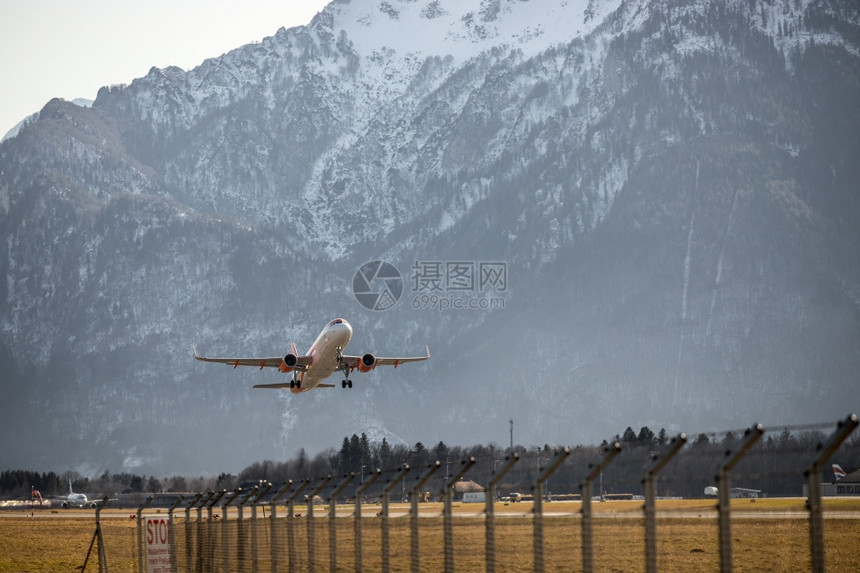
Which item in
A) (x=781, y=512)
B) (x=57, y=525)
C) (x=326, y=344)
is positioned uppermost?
(x=326, y=344)

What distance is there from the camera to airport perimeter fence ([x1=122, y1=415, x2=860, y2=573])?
90.7 feet

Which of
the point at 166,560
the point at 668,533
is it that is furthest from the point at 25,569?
the point at 668,533

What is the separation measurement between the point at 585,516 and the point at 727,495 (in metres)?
3.39

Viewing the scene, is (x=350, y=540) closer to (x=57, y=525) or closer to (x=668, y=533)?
(x=668, y=533)

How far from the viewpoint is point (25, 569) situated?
77.0m

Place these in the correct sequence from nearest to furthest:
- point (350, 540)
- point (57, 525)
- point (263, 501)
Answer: point (263, 501) < point (350, 540) < point (57, 525)

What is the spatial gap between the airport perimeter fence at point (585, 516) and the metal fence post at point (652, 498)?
0.03 metres

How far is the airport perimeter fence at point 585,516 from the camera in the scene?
2766 cm

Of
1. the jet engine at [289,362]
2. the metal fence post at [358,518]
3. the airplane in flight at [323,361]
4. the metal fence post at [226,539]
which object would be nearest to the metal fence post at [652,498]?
the metal fence post at [358,518]

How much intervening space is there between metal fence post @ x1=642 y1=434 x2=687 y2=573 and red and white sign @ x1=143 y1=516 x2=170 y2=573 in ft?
103

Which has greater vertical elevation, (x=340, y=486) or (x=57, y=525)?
(x=340, y=486)

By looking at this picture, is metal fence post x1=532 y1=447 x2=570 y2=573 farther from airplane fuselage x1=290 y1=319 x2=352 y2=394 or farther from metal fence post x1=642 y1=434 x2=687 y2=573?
airplane fuselage x1=290 y1=319 x2=352 y2=394

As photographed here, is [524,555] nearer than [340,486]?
No

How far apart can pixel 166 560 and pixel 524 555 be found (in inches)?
708
